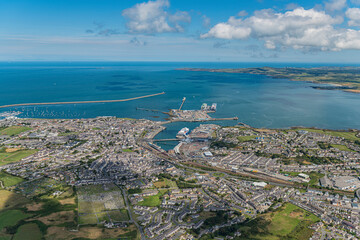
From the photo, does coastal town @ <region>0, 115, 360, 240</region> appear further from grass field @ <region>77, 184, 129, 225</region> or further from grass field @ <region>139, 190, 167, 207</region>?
grass field @ <region>139, 190, 167, 207</region>

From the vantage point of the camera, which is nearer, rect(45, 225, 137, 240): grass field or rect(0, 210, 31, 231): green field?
rect(45, 225, 137, 240): grass field

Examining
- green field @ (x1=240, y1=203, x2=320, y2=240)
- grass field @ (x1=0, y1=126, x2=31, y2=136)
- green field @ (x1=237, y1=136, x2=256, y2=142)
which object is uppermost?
grass field @ (x1=0, y1=126, x2=31, y2=136)

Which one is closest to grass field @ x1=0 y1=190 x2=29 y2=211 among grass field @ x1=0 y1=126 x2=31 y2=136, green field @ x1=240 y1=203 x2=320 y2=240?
green field @ x1=240 y1=203 x2=320 y2=240

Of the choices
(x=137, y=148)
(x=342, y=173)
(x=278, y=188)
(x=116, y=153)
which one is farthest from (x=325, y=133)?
(x=116, y=153)

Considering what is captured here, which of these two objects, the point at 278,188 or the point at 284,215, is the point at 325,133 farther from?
the point at 284,215

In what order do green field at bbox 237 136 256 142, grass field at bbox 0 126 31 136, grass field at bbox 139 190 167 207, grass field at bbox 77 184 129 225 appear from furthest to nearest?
grass field at bbox 0 126 31 136 < green field at bbox 237 136 256 142 < grass field at bbox 139 190 167 207 < grass field at bbox 77 184 129 225

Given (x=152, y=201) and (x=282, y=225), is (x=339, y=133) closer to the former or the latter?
(x=282, y=225)

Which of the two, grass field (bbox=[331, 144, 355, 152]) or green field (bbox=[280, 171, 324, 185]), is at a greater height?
grass field (bbox=[331, 144, 355, 152])

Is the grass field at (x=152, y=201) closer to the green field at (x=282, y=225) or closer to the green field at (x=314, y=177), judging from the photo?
the green field at (x=282, y=225)

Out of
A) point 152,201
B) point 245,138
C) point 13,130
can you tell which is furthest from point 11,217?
point 245,138
